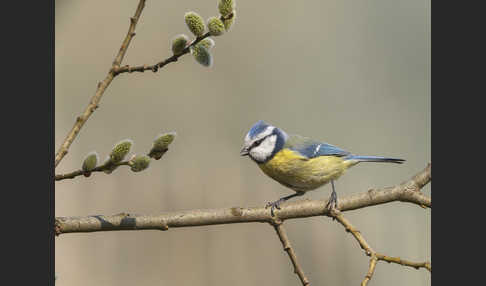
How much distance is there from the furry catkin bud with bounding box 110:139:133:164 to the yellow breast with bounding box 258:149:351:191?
1.86ft

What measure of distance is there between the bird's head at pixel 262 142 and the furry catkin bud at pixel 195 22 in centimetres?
37

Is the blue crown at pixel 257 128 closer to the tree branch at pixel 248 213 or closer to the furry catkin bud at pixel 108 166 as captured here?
the tree branch at pixel 248 213

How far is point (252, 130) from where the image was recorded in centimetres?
99

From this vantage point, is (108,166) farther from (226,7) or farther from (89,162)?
(226,7)

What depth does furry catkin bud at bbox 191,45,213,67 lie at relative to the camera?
0.60 m

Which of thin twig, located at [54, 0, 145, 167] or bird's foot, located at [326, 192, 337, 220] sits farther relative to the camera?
bird's foot, located at [326, 192, 337, 220]

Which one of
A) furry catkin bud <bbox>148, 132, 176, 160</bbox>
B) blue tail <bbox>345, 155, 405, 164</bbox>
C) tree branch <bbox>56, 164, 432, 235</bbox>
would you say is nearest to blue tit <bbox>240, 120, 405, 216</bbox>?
blue tail <bbox>345, 155, 405, 164</bbox>

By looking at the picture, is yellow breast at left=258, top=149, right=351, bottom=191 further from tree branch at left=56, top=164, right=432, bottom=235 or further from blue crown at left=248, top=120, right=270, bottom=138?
tree branch at left=56, top=164, right=432, bottom=235

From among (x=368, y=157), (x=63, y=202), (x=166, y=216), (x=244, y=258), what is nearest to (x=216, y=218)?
(x=166, y=216)

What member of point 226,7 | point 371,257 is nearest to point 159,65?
point 226,7

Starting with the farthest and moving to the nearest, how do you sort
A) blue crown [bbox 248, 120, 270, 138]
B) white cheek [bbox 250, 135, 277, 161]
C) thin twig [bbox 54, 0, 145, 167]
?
1. white cheek [bbox 250, 135, 277, 161]
2. blue crown [bbox 248, 120, 270, 138]
3. thin twig [bbox 54, 0, 145, 167]

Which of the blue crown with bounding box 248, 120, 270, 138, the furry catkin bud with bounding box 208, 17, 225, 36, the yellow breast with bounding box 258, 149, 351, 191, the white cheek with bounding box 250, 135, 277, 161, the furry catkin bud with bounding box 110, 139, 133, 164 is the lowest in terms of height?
the furry catkin bud with bounding box 110, 139, 133, 164

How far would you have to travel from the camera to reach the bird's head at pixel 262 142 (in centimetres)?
100

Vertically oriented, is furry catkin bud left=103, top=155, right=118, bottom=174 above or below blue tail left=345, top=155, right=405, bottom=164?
below
